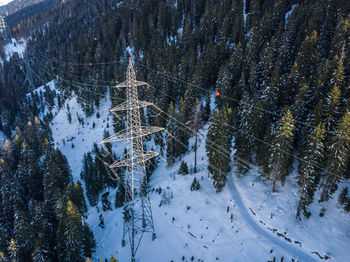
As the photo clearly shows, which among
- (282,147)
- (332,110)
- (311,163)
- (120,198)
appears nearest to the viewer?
(311,163)

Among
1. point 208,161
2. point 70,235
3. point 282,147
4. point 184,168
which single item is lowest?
point 184,168

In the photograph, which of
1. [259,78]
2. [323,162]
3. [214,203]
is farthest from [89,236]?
[259,78]

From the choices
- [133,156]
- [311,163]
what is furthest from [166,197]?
[311,163]

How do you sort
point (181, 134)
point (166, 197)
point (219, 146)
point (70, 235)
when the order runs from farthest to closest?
point (181, 134) → point (166, 197) → point (219, 146) → point (70, 235)

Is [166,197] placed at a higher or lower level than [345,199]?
lower

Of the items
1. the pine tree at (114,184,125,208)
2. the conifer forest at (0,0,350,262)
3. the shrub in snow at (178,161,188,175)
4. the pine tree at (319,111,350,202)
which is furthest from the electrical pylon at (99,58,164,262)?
the pine tree at (319,111,350,202)

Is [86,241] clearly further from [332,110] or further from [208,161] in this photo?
[332,110]

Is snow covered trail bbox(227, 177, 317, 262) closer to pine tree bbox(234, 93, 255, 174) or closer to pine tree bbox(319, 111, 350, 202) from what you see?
pine tree bbox(234, 93, 255, 174)
